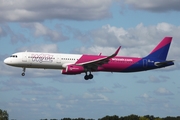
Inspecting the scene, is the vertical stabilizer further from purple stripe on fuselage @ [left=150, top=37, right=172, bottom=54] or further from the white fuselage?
the white fuselage

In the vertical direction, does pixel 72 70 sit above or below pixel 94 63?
below

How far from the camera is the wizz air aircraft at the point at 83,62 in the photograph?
10181 cm

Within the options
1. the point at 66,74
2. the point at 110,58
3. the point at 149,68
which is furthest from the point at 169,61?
the point at 66,74

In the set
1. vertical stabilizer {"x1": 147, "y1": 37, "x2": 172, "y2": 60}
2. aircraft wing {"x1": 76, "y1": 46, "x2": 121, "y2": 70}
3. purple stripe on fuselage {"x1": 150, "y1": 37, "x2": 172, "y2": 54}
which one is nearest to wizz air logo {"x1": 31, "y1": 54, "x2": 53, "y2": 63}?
aircraft wing {"x1": 76, "y1": 46, "x2": 121, "y2": 70}

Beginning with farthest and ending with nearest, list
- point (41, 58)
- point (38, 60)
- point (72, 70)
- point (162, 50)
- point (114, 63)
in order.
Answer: point (162, 50) → point (114, 63) → point (72, 70) → point (41, 58) → point (38, 60)

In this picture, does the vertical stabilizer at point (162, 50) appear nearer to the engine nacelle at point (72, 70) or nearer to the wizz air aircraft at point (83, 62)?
the wizz air aircraft at point (83, 62)

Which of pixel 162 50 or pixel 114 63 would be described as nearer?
pixel 114 63

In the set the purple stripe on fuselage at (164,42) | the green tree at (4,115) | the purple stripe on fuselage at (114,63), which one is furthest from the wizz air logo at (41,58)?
the green tree at (4,115)

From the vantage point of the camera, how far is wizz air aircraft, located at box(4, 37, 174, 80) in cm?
10181

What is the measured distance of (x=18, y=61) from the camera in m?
102

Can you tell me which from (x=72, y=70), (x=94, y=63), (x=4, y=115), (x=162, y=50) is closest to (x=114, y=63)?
(x=94, y=63)

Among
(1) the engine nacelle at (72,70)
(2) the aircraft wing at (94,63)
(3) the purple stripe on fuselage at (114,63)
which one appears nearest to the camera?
(2) the aircraft wing at (94,63)

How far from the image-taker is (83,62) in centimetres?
10481

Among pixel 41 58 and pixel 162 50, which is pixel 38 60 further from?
pixel 162 50
